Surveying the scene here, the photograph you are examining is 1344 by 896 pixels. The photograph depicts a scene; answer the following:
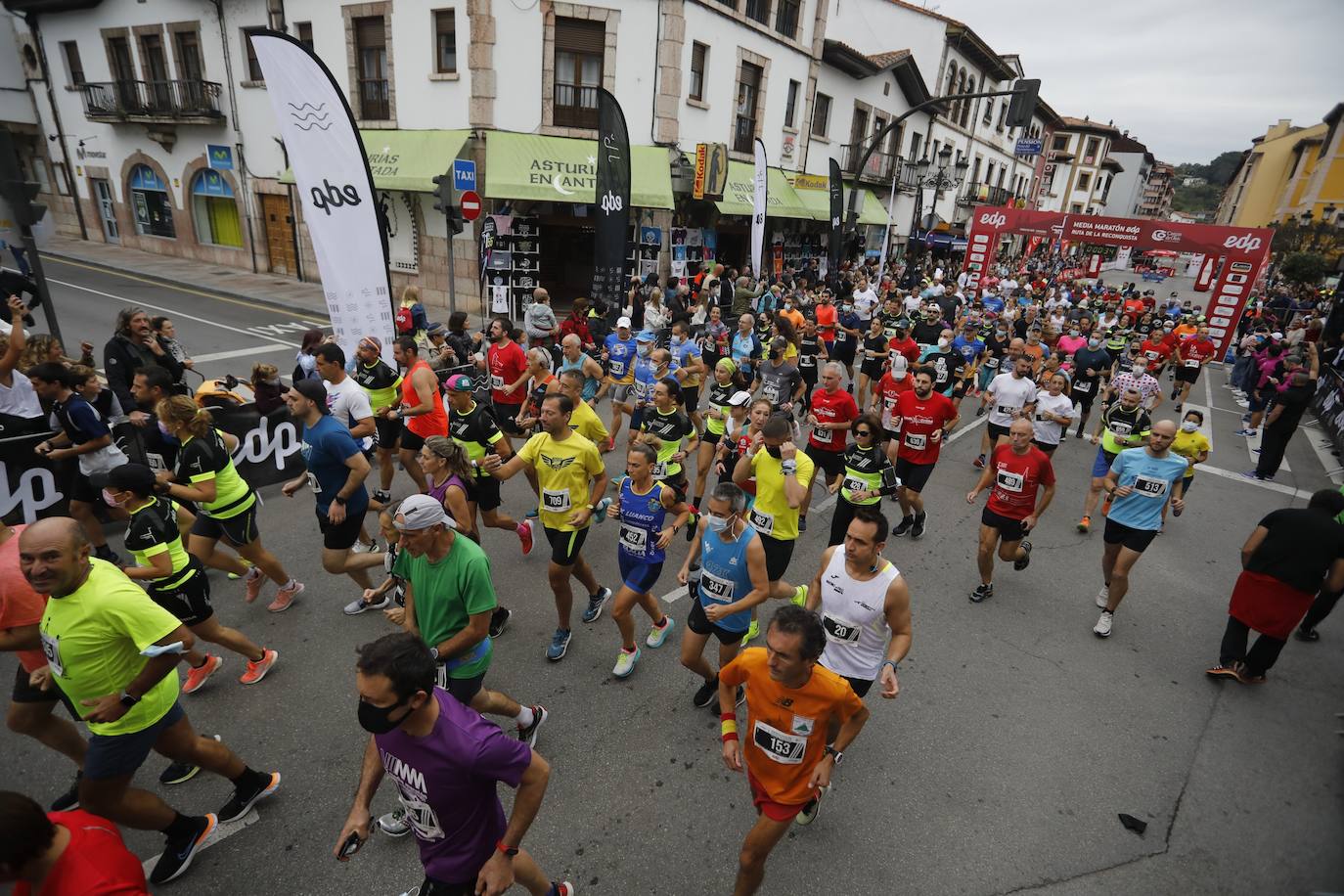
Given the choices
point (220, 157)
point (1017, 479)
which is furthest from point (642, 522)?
point (220, 157)

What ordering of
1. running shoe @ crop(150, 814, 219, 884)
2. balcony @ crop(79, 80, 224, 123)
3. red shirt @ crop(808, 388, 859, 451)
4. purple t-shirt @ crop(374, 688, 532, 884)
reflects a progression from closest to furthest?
purple t-shirt @ crop(374, 688, 532, 884)
running shoe @ crop(150, 814, 219, 884)
red shirt @ crop(808, 388, 859, 451)
balcony @ crop(79, 80, 224, 123)

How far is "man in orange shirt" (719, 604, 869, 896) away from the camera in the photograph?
282 cm

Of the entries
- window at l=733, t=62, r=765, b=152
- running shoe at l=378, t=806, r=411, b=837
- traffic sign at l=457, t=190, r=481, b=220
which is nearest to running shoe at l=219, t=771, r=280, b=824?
running shoe at l=378, t=806, r=411, b=837

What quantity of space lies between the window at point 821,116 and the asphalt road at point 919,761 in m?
22.6

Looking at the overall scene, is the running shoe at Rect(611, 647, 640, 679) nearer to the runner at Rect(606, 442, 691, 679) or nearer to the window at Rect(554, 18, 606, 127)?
the runner at Rect(606, 442, 691, 679)

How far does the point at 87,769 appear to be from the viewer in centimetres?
297

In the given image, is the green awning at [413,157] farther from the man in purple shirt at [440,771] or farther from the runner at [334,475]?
the man in purple shirt at [440,771]

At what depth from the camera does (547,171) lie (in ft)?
53.8

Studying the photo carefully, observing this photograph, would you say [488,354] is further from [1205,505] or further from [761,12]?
[761,12]

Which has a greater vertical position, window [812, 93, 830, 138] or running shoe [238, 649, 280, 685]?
window [812, 93, 830, 138]

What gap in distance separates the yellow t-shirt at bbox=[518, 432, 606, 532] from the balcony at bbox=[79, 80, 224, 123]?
24.0 m

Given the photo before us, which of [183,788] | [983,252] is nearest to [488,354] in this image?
[183,788]

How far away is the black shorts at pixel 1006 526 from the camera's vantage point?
599cm

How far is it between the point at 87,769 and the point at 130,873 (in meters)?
1.29
